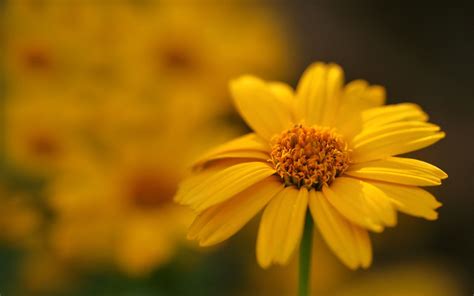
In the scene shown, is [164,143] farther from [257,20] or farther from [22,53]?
[257,20]

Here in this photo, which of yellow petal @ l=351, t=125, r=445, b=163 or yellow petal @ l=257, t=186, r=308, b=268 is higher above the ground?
yellow petal @ l=351, t=125, r=445, b=163

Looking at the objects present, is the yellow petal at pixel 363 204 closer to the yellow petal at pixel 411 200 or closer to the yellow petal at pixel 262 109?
the yellow petal at pixel 411 200

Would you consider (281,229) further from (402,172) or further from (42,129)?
(42,129)

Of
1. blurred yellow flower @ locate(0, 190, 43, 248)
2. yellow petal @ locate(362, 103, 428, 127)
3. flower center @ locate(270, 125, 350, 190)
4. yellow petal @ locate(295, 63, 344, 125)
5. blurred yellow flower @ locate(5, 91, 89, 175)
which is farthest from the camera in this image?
blurred yellow flower @ locate(5, 91, 89, 175)

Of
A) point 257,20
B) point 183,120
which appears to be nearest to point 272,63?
point 257,20

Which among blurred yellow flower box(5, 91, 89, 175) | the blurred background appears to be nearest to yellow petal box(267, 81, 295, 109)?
the blurred background

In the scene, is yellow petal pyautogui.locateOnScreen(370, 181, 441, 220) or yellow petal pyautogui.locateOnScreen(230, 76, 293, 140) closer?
yellow petal pyautogui.locateOnScreen(370, 181, 441, 220)

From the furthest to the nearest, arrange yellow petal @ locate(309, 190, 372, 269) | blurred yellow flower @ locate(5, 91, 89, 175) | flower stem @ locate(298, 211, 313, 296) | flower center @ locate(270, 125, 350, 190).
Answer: blurred yellow flower @ locate(5, 91, 89, 175)
flower center @ locate(270, 125, 350, 190)
flower stem @ locate(298, 211, 313, 296)
yellow petal @ locate(309, 190, 372, 269)

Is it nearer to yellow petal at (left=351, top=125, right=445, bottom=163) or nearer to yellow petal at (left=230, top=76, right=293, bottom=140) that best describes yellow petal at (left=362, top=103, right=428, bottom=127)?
yellow petal at (left=351, top=125, right=445, bottom=163)
